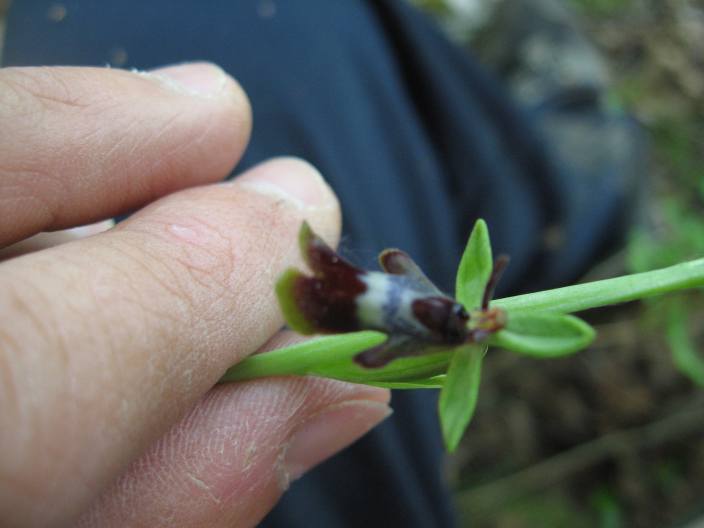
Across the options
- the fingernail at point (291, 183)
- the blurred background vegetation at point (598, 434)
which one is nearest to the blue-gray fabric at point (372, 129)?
the fingernail at point (291, 183)

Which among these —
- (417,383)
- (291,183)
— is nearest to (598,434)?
(291,183)

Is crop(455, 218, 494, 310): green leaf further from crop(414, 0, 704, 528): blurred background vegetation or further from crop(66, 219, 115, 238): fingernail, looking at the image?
crop(414, 0, 704, 528): blurred background vegetation

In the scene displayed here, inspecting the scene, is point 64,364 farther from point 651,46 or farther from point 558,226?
point 651,46

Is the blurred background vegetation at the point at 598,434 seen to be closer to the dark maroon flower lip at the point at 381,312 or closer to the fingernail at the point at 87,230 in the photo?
the fingernail at the point at 87,230

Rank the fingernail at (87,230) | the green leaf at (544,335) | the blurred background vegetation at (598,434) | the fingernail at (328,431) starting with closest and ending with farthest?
the green leaf at (544,335), the fingernail at (328,431), the fingernail at (87,230), the blurred background vegetation at (598,434)

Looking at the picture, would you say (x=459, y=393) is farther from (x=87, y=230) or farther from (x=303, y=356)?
(x=87, y=230)

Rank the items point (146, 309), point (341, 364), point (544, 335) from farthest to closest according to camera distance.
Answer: point (341, 364) < point (146, 309) < point (544, 335)

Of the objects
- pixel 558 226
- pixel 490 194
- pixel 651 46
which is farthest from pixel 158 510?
pixel 651 46
